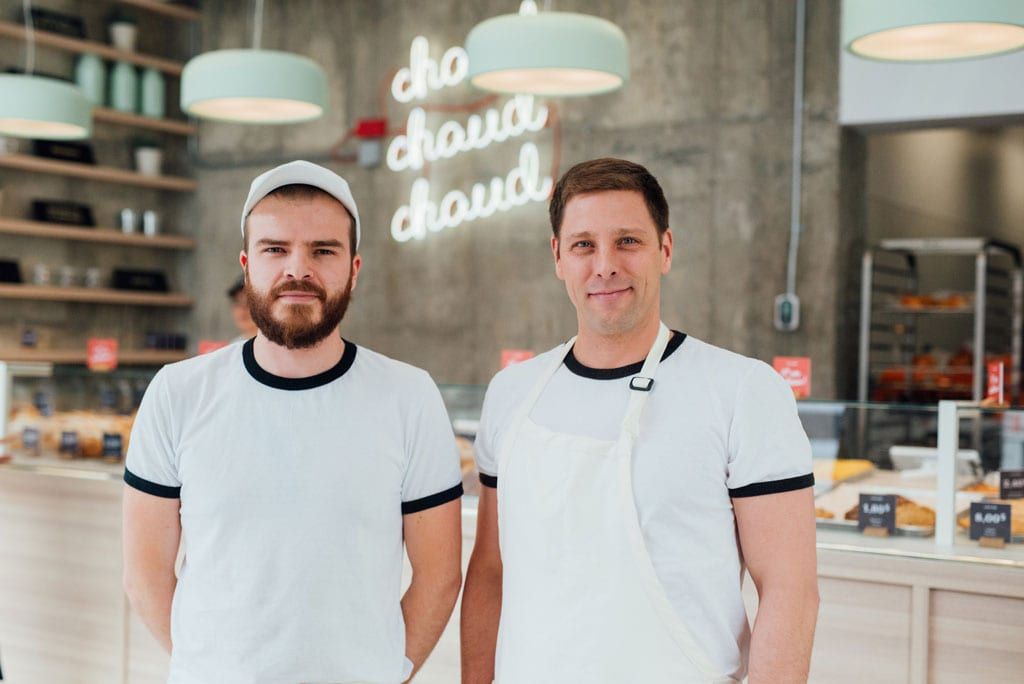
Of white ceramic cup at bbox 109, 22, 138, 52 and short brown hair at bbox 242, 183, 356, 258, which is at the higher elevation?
white ceramic cup at bbox 109, 22, 138, 52

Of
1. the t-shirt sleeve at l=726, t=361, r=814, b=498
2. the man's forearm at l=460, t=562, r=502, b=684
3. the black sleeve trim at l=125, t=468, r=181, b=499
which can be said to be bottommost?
the man's forearm at l=460, t=562, r=502, b=684

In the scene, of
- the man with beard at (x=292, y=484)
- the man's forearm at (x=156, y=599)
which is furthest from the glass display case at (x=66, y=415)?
the man with beard at (x=292, y=484)

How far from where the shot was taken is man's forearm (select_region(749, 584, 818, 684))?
5.35 feet

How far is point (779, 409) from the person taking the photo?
166 cm

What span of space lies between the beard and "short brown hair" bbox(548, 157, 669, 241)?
412 mm

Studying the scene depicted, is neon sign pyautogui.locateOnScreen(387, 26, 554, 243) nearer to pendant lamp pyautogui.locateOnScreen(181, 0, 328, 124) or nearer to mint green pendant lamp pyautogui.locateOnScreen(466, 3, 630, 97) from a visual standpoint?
pendant lamp pyautogui.locateOnScreen(181, 0, 328, 124)

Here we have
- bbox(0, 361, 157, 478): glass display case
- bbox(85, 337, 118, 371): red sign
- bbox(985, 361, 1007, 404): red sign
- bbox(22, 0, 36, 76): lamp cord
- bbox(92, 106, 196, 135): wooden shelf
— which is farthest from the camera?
bbox(92, 106, 196, 135): wooden shelf

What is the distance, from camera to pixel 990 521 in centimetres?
279

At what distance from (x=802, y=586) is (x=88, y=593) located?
299 cm

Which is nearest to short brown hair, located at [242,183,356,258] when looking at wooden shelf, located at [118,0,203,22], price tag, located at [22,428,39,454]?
price tag, located at [22,428,39,454]

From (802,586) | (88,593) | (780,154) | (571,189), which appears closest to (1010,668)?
(802,586)

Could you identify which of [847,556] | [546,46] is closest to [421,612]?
[847,556]

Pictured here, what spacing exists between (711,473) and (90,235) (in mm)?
6352

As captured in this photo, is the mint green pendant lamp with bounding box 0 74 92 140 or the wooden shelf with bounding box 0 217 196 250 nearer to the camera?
the mint green pendant lamp with bounding box 0 74 92 140
